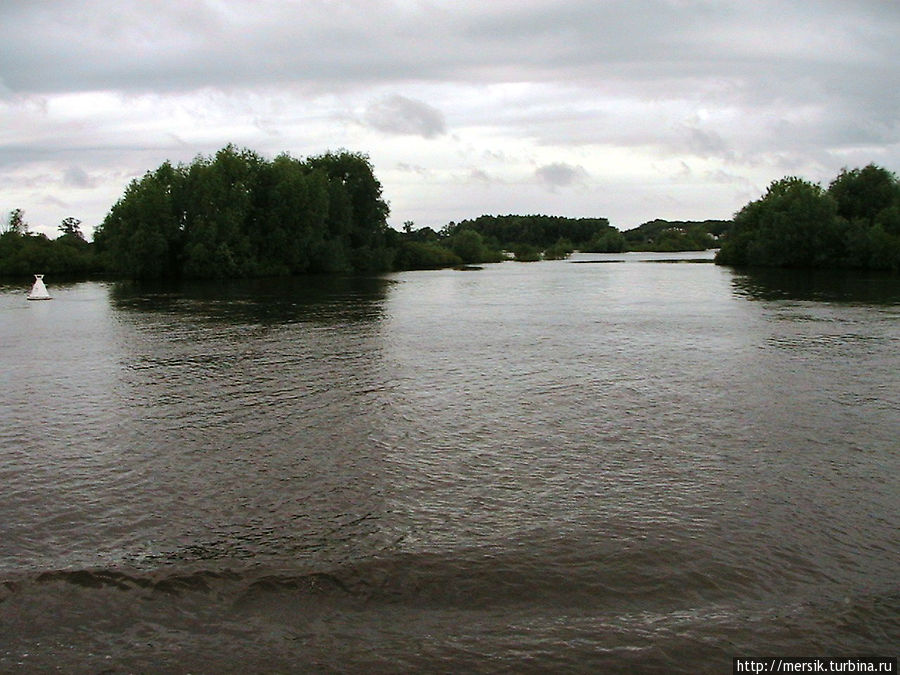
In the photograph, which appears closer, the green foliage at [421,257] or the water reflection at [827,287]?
the water reflection at [827,287]

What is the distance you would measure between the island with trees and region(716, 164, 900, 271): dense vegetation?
0.44ft

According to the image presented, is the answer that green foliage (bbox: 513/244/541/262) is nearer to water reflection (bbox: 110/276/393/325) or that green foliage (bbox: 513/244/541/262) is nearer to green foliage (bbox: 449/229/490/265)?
green foliage (bbox: 449/229/490/265)

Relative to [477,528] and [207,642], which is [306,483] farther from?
[207,642]

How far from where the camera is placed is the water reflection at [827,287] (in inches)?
1954

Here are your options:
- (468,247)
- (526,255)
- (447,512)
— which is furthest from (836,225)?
(526,255)

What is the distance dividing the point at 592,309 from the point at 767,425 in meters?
29.6

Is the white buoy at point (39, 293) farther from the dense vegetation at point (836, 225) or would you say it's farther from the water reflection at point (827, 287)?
the dense vegetation at point (836, 225)

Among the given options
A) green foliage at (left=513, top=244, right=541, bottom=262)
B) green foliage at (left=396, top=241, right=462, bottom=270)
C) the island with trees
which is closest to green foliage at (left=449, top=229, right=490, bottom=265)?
green foliage at (left=396, top=241, right=462, bottom=270)

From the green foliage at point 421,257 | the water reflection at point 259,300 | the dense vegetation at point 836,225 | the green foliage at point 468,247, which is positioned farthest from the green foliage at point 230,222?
the dense vegetation at point 836,225

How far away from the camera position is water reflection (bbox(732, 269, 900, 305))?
4962 centimetres

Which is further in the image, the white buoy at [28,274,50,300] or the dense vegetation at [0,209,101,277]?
the dense vegetation at [0,209,101,277]

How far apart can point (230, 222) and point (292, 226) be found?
Answer: 9.19 m

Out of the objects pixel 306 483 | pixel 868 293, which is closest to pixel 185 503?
pixel 306 483

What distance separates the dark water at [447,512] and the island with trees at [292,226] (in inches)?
2277
